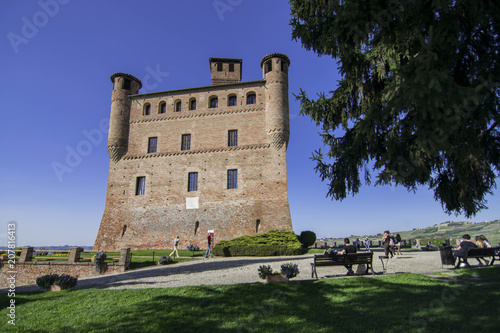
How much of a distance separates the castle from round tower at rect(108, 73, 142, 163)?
0.09m

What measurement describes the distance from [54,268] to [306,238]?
16.5m

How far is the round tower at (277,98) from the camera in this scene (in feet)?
78.5

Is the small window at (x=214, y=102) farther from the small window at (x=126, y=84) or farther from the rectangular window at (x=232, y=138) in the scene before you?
the small window at (x=126, y=84)

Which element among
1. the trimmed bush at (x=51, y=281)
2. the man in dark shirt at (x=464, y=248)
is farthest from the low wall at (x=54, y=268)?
the man in dark shirt at (x=464, y=248)

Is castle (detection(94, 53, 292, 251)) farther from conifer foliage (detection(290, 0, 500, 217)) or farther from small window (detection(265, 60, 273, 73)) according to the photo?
conifer foliage (detection(290, 0, 500, 217))

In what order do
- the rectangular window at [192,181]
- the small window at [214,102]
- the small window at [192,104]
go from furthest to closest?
the small window at [192,104] → the small window at [214,102] → the rectangular window at [192,181]

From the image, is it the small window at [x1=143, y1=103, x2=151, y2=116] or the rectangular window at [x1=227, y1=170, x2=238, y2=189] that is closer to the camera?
the rectangular window at [x1=227, y1=170, x2=238, y2=189]

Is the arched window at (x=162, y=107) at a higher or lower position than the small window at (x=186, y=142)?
higher

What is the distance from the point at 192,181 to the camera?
25031mm

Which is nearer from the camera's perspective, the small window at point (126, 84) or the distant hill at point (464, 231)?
the distant hill at point (464, 231)

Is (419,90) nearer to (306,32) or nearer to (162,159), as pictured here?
(306,32)

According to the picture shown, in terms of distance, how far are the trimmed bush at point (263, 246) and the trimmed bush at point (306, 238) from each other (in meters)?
3.42

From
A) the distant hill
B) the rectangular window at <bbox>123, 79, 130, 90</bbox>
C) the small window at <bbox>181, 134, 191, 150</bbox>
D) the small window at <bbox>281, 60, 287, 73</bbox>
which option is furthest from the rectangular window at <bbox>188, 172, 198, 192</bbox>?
the distant hill

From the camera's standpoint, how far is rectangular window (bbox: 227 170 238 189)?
24150 millimetres
